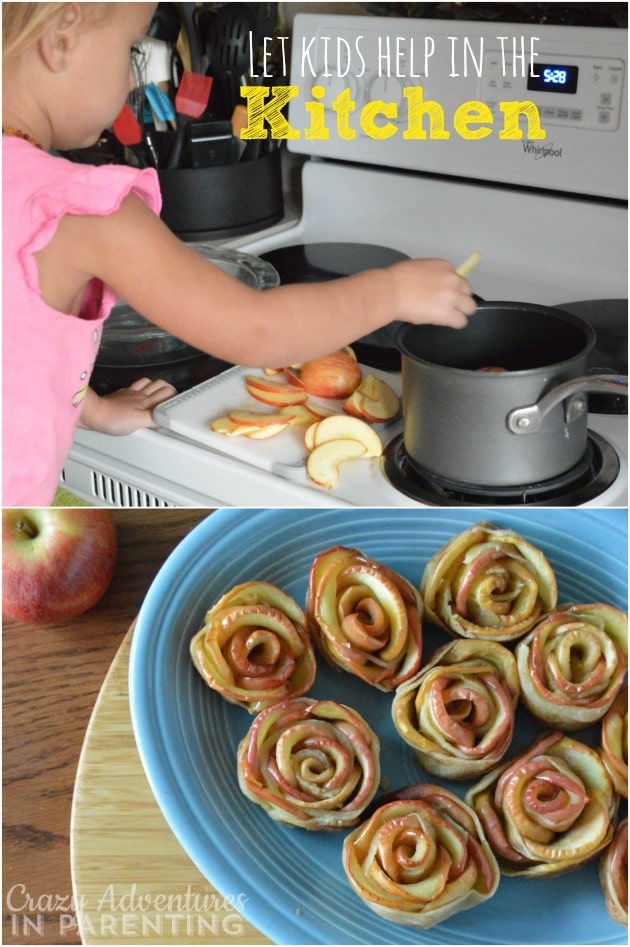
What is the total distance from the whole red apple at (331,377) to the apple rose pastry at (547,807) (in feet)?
0.85

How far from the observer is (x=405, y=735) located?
0.53 metres

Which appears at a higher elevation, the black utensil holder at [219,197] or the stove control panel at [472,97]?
the stove control panel at [472,97]

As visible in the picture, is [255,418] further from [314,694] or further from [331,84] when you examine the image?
[331,84]

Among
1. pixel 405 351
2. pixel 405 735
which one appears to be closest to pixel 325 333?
pixel 405 351

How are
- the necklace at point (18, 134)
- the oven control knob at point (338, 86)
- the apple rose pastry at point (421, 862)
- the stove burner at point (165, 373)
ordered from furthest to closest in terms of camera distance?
the oven control knob at point (338, 86) < the stove burner at point (165, 373) < the necklace at point (18, 134) < the apple rose pastry at point (421, 862)

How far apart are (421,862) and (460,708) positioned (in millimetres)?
82

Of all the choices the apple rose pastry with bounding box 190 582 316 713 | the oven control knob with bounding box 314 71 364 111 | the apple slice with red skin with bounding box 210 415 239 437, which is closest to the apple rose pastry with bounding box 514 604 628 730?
the apple rose pastry with bounding box 190 582 316 713

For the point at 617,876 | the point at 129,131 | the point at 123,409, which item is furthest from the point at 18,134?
the point at 617,876

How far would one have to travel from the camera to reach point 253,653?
56cm

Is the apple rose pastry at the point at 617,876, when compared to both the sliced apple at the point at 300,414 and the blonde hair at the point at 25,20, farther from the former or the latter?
the blonde hair at the point at 25,20

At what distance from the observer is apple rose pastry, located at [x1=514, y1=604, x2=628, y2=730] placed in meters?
0.52

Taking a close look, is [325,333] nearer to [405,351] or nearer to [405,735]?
[405,351]

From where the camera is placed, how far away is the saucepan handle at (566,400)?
0.53m

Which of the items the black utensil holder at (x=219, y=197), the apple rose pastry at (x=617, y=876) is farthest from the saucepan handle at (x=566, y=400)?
the black utensil holder at (x=219, y=197)
